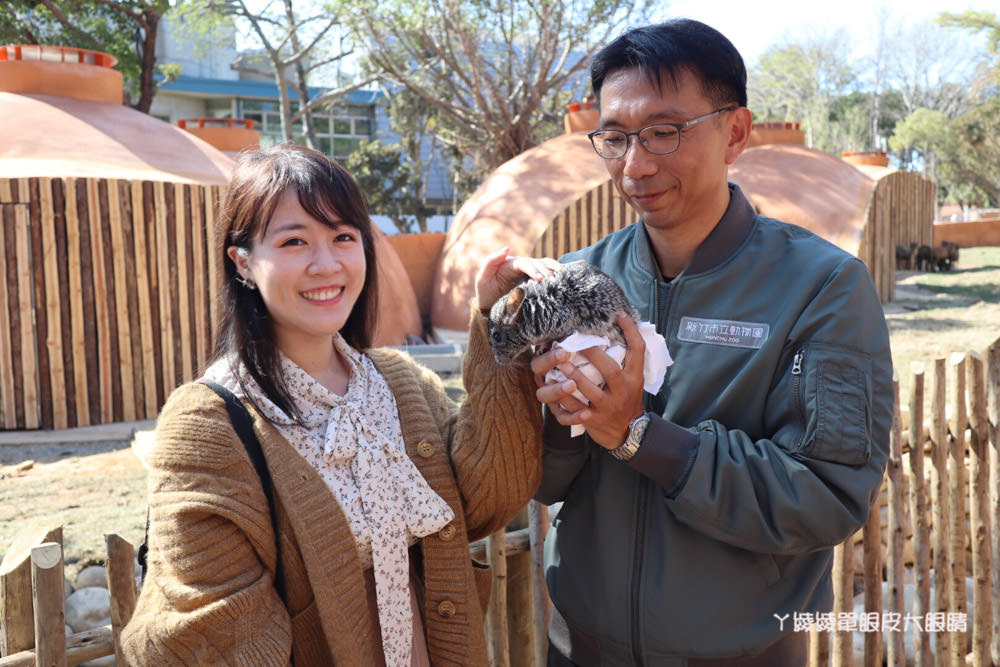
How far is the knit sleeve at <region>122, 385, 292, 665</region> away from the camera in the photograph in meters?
1.68

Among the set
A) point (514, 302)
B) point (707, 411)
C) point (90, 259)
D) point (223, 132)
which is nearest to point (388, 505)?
point (514, 302)

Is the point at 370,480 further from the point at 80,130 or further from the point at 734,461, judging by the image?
the point at 80,130

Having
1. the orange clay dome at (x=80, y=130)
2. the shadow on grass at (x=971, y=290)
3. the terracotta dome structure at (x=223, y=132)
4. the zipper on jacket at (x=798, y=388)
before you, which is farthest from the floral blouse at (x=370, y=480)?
the shadow on grass at (x=971, y=290)

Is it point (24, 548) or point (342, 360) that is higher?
point (342, 360)

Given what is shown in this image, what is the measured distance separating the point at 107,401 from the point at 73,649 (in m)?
6.85

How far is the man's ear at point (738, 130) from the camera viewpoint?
203 cm

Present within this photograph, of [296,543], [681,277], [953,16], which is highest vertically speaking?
[953,16]

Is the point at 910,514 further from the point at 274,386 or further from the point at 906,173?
the point at 906,173

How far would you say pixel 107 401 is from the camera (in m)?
8.70

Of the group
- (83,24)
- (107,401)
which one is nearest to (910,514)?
(107,401)

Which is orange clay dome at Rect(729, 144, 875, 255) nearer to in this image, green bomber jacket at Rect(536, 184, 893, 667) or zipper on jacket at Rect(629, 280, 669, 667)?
green bomber jacket at Rect(536, 184, 893, 667)

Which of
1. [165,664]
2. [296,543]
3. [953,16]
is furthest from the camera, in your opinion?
[953,16]

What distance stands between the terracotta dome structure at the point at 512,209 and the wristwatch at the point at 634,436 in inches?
428

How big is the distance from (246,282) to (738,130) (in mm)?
1279
